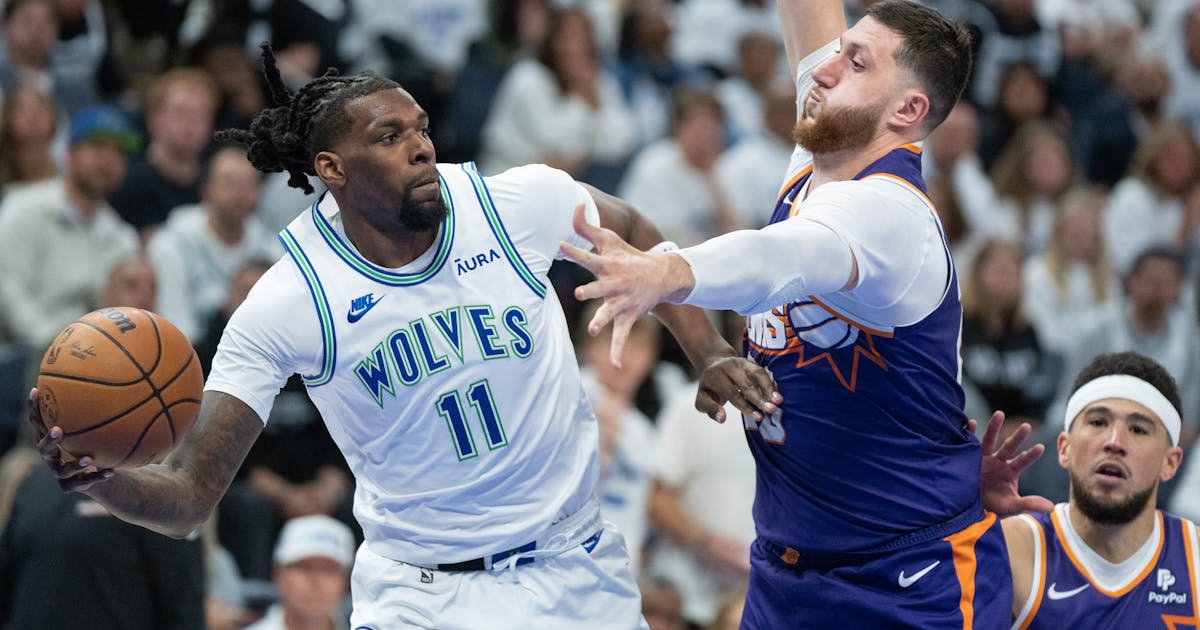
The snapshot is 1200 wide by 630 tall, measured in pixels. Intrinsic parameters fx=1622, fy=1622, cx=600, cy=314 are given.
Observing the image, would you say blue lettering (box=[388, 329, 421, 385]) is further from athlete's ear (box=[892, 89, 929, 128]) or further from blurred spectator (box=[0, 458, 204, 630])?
blurred spectator (box=[0, 458, 204, 630])

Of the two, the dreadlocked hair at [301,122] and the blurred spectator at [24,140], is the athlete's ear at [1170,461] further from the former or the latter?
the blurred spectator at [24,140]

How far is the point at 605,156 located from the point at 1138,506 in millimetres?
7161

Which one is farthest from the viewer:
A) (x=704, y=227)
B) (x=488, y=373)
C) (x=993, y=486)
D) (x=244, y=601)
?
(x=704, y=227)

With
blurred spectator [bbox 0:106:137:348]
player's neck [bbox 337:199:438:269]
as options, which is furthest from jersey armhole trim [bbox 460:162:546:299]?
blurred spectator [bbox 0:106:137:348]

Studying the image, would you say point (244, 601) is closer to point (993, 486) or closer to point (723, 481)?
point (723, 481)

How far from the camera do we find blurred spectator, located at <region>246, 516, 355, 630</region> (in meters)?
8.00

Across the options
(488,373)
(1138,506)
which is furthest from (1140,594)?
(488,373)

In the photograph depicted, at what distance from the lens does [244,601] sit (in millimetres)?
8891

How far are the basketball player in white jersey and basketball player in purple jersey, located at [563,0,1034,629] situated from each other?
0.79ft

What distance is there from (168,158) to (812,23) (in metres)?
6.16

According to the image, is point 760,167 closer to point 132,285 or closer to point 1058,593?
point 132,285

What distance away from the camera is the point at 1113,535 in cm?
621

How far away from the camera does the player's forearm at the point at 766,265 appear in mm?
4250

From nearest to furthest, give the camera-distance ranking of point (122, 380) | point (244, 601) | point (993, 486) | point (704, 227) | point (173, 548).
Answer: point (122, 380)
point (993, 486)
point (173, 548)
point (244, 601)
point (704, 227)
